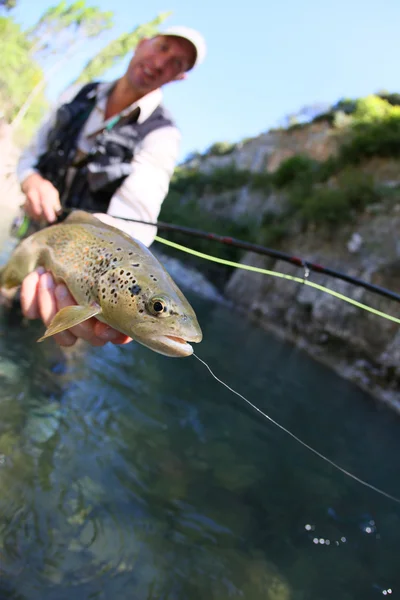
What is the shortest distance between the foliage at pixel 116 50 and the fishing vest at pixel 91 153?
2487 centimetres

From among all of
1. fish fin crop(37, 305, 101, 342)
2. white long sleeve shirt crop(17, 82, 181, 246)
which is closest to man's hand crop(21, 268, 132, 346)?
fish fin crop(37, 305, 101, 342)

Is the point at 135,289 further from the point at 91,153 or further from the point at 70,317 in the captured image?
the point at 91,153

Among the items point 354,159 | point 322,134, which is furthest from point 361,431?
point 322,134

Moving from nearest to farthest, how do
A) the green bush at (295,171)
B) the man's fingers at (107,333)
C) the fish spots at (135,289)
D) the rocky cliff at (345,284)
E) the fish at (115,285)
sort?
1. the fish at (115,285)
2. the fish spots at (135,289)
3. the man's fingers at (107,333)
4. the rocky cliff at (345,284)
5. the green bush at (295,171)

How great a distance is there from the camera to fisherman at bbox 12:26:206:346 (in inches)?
105

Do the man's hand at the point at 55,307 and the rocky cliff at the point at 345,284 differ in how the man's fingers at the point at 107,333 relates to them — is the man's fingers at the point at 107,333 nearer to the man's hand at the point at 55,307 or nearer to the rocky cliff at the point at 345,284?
the man's hand at the point at 55,307

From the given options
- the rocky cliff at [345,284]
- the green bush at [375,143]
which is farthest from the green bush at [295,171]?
the green bush at [375,143]

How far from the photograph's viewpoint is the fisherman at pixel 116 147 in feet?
8.75

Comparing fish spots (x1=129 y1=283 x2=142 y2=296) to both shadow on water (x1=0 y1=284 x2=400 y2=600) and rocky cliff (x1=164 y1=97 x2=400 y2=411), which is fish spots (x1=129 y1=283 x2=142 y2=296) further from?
rocky cliff (x1=164 y1=97 x2=400 y2=411)

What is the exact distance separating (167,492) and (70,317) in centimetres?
213

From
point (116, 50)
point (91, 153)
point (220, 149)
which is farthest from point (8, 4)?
point (91, 153)

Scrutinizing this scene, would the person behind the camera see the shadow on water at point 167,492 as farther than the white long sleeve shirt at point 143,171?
No

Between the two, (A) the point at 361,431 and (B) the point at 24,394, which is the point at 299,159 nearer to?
(A) the point at 361,431

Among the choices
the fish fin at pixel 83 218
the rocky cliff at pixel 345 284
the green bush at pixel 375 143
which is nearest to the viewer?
the fish fin at pixel 83 218
